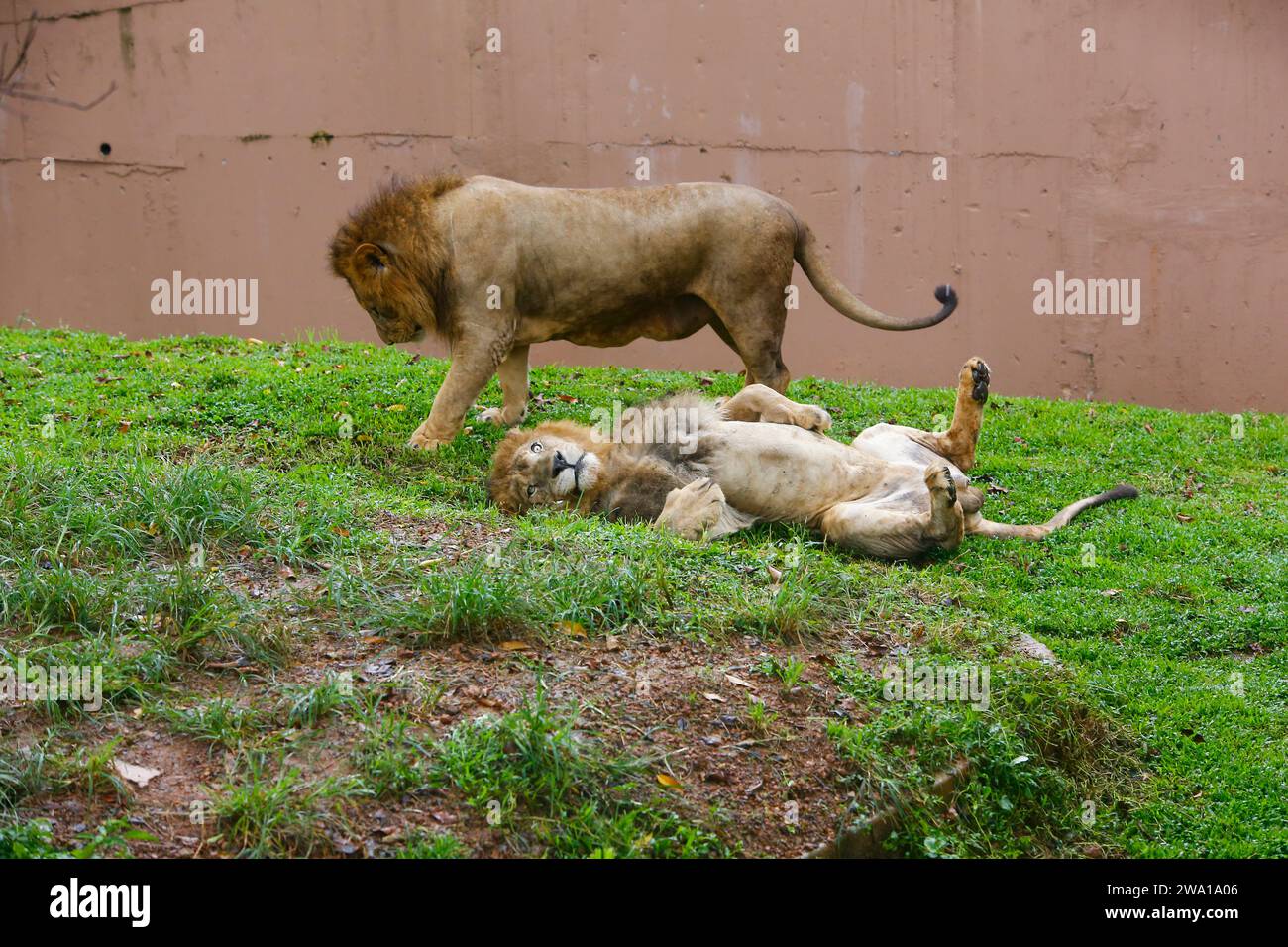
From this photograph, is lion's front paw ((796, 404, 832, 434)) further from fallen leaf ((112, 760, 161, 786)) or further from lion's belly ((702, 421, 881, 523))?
fallen leaf ((112, 760, 161, 786))

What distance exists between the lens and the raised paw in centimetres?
720

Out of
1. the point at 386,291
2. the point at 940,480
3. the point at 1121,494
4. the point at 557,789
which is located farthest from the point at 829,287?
the point at 557,789

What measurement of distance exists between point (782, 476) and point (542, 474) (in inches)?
50.2

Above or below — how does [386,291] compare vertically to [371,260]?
below

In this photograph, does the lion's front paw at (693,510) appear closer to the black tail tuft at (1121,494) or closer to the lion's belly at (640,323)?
the lion's belly at (640,323)

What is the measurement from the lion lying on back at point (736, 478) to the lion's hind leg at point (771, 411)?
1cm

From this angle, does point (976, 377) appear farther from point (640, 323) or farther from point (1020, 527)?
point (640, 323)

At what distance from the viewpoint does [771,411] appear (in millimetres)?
7297

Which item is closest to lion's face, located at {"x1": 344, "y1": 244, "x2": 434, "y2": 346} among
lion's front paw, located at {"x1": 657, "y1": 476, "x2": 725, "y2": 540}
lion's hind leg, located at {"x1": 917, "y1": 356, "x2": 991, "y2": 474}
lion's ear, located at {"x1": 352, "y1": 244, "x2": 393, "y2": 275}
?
lion's ear, located at {"x1": 352, "y1": 244, "x2": 393, "y2": 275}

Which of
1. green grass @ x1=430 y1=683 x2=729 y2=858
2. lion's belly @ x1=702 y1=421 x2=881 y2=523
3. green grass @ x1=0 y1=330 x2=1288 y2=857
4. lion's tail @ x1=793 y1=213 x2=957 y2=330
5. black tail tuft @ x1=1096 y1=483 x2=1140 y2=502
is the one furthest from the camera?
lion's tail @ x1=793 y1=213 x2=957 y2=330

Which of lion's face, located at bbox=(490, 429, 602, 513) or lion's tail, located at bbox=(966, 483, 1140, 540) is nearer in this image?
lion's face, located at bbox=(490, 429, 602, 513)

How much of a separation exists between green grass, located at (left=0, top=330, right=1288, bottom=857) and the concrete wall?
4.33 metres

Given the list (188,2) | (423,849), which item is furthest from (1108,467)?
(188,2)

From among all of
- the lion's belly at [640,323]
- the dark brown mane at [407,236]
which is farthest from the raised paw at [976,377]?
the dark brown mane at [407,236]
